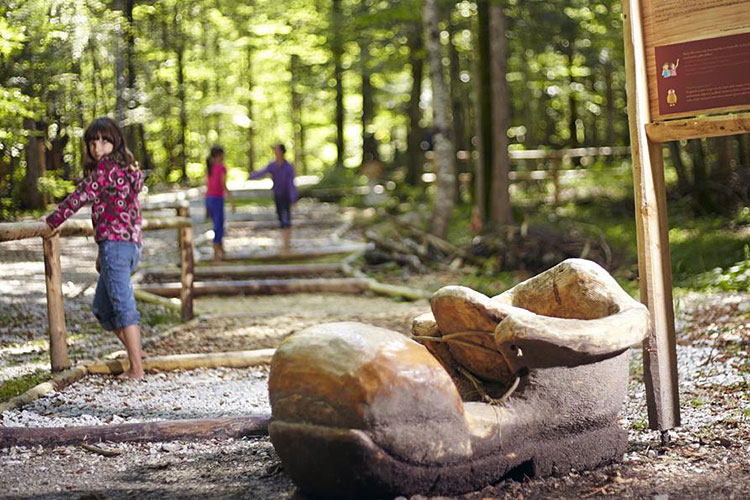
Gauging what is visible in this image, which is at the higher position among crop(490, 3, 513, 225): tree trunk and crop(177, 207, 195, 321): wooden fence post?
crop(490, 3, 513, 225): tree trunk

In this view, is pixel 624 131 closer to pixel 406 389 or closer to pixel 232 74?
pixel 232 74

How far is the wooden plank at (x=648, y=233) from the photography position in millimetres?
4594

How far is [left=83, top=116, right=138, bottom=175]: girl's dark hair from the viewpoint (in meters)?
5.94

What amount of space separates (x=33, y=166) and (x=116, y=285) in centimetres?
289

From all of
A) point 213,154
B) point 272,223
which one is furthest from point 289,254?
point 272,223

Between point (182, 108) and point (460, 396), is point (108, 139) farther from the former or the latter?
point (182, 108)

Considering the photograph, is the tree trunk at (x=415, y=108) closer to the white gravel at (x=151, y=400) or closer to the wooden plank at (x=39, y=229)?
the wooden plank at (x=39, y=229)

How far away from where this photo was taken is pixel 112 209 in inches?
235

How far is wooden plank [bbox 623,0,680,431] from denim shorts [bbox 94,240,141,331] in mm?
3406

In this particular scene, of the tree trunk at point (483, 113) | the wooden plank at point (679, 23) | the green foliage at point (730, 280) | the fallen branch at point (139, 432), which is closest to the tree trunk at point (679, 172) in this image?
the tree trunk at point (483, 113)

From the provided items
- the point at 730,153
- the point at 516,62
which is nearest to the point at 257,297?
the point at 730,153

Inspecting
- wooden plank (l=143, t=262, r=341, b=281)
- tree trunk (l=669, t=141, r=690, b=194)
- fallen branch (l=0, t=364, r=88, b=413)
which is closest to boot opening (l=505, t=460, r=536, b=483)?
fallen branch (l=0, t=364, r=88, b=413)

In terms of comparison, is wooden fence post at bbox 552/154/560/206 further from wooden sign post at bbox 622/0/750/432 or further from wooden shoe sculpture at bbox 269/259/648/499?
wooden shoe sculpture at bbox 269/259/648/499

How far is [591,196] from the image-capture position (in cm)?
1972
